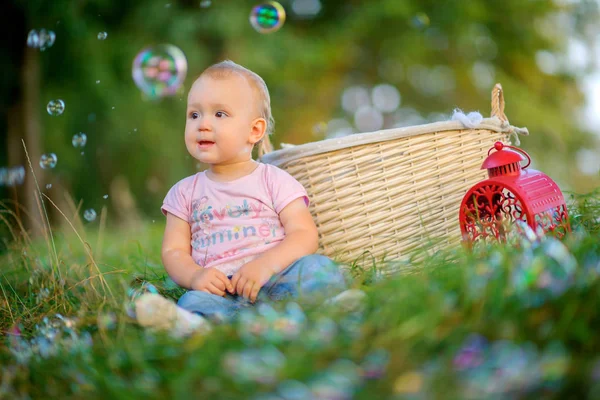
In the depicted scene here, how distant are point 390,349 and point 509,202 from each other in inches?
37.6

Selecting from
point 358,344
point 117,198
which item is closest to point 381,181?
point 358,344

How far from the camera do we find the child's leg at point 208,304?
165cm

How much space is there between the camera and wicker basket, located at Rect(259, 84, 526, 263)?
2.11m

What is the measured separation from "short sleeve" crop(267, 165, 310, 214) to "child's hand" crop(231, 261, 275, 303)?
247 mm

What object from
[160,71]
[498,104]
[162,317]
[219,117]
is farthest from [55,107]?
[498,104]

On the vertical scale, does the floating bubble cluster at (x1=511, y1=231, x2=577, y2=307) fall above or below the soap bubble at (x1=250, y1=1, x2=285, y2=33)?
below

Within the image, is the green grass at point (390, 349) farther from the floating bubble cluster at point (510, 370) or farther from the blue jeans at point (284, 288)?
the blue jeans at point (284, 288)

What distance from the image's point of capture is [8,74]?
6.36m

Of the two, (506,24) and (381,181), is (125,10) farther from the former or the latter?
(381,181)

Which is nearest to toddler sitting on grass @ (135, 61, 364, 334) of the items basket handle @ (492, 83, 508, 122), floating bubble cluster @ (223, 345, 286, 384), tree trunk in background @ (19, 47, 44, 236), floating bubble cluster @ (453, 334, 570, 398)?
floating bubble cluster @ (223, 345, 286, 384)

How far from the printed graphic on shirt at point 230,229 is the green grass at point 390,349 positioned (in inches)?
18.3

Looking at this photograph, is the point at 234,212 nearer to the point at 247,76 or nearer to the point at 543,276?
the point at 247,76

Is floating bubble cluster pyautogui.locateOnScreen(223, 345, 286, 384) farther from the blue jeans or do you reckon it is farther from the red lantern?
the red lantern

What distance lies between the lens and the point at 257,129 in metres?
1.99
